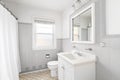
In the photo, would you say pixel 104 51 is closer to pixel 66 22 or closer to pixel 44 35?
pixel 66 22

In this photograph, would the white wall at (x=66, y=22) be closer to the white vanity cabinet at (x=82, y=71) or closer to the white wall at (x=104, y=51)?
the white wall at (x=104, y=51)

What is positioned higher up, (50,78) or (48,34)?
(48,34)

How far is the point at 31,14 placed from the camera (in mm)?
2723

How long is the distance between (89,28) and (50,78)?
188 centimetres

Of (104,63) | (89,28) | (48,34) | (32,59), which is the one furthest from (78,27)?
(32,59)

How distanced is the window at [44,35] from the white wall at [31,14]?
0.20 meters

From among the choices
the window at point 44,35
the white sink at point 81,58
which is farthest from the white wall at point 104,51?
the window at point 44,35

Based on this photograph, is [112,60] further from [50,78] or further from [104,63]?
[50,78]

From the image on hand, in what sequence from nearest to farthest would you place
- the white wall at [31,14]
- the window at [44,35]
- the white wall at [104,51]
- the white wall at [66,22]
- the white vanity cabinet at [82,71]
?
the white wall at [104,51], the white vanity cabinet at [82,71], the white wall at [31,14], the white wall at [66,22], the window at [44,35]

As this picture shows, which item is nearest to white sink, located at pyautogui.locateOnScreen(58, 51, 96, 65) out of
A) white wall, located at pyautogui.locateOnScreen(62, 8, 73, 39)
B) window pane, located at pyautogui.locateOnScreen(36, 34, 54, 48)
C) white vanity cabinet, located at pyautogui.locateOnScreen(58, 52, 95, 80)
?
white vanity cabinet, located at pyautogui.locateOnScreen(58, 52, 95, 80)

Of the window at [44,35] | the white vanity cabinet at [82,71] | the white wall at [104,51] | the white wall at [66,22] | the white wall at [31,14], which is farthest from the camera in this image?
the window at [44,35]

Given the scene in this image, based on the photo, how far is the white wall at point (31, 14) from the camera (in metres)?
2.51

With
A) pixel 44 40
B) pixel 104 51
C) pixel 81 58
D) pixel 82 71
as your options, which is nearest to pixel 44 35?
pixel 44 40

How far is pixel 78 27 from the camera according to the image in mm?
2123
